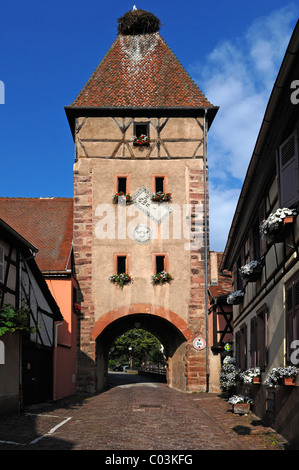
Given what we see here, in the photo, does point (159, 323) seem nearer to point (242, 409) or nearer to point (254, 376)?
point (242, 409)

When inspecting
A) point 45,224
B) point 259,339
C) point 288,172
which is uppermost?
point 45,224

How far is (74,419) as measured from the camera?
13516 mm

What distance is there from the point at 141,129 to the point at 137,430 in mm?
16434

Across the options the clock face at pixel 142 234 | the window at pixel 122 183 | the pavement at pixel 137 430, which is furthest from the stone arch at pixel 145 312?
the pavement at pixel 137 430

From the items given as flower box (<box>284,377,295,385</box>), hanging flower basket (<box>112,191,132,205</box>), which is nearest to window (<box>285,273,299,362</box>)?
flower box (<box>284,377,295,385</box>)

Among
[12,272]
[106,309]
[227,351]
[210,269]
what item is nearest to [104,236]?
[106,309]

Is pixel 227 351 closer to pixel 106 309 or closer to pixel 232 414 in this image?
pixel 106 309

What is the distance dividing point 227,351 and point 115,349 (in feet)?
130

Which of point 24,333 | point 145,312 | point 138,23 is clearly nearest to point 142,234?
point 145,312

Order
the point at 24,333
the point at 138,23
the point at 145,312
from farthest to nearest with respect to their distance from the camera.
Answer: the point at 138,23, the point at 145,312, the point at 24,333

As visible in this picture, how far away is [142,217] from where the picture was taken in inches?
952

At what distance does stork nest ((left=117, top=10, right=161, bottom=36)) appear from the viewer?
95.0 ft

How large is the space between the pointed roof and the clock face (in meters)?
5.02

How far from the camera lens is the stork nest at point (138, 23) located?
29.0 m
